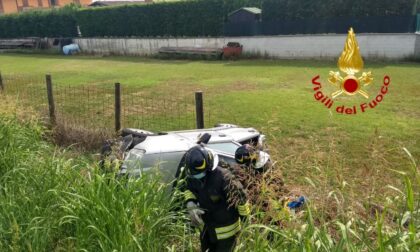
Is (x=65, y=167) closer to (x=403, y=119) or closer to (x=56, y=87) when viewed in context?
(x=403, y=119)

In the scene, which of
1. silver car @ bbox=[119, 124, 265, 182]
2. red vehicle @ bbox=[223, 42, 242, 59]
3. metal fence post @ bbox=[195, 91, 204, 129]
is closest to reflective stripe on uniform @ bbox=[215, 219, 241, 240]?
silver car @ bbox=[119, 124, 265, 182]

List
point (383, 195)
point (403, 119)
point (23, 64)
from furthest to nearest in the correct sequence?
1. point (23, 64)
2. point (403, 119)
3. point (383, 195)

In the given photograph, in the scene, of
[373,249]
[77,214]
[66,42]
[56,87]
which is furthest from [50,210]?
[66,42]

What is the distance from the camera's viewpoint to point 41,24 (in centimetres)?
3023

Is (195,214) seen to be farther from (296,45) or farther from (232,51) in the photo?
(232,51)

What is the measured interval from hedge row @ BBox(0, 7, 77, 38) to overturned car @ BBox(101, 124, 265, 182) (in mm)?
26979

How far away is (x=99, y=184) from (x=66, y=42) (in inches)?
1074

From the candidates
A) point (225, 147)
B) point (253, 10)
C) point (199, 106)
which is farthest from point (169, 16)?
point (225, 147)

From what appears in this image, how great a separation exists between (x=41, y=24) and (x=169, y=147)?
30.0 m

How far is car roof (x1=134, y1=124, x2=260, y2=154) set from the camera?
4387mm

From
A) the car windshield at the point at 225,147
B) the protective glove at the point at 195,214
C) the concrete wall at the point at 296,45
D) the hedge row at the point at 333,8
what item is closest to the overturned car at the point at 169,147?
the car windshield at the point at 225,147

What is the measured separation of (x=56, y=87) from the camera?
43.3ft

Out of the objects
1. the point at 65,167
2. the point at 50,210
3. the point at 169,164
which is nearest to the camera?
the point at 50,210

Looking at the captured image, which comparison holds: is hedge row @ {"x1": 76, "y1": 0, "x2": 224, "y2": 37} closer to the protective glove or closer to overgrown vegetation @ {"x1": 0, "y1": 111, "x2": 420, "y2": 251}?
the protective glove
